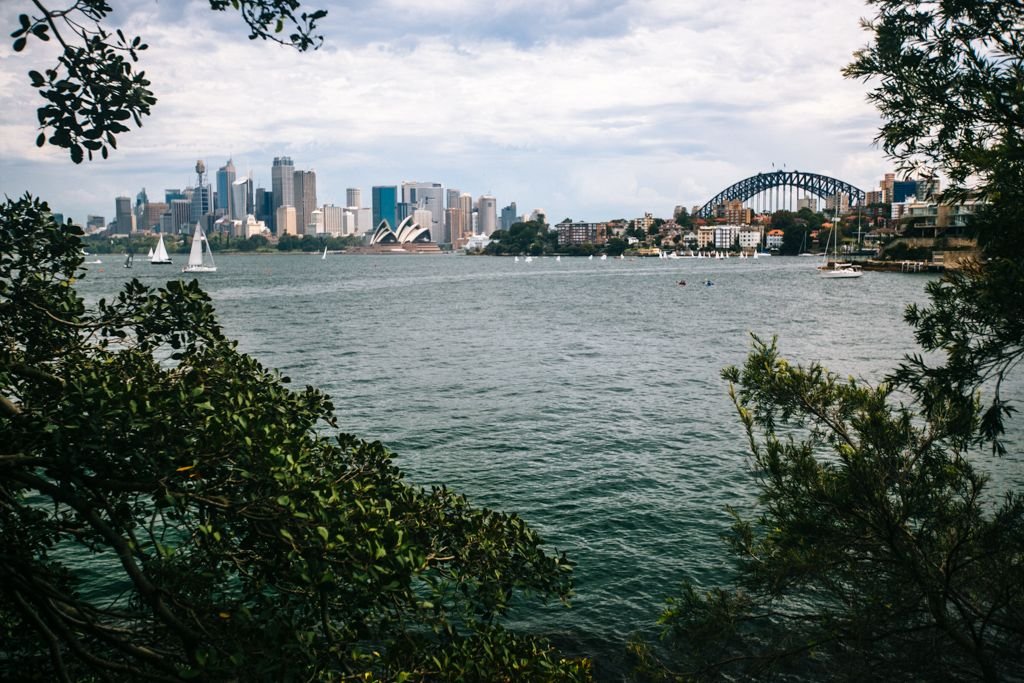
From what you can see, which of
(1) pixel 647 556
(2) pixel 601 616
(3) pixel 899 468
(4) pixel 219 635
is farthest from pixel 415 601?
(1) pixel 647 556

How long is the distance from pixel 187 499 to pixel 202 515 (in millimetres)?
331

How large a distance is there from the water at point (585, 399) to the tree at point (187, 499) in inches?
284

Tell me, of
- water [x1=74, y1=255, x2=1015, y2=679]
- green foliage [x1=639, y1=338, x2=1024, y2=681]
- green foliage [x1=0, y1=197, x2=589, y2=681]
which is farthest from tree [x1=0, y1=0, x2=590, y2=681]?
water [x1=74, y1=255, x2=1015, y2=679]

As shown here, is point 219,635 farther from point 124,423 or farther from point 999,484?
point 999,484

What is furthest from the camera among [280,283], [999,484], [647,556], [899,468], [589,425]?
[280,283]

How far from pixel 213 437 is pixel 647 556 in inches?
472

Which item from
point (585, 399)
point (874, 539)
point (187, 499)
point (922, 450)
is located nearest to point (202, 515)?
Answer: point (187, 499)

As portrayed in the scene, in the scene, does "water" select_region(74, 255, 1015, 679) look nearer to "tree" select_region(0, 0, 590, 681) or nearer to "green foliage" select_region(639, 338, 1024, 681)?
"green foliage" select_region(639, 338, 1024, 681)

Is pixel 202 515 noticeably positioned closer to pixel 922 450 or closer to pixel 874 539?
pixel 874 539

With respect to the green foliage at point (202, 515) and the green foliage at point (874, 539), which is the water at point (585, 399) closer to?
the green foliage at point (874, 539)

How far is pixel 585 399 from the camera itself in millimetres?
29688

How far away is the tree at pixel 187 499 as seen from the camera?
445 cm

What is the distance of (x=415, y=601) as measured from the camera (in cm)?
485

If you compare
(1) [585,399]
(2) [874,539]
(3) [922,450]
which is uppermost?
(3) [922,450]
